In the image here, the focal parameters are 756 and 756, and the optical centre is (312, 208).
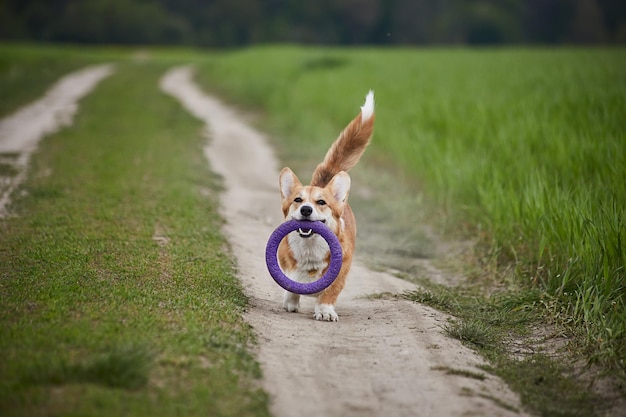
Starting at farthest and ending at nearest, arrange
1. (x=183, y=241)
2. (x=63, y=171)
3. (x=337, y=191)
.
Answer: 1. (x=63, y=171)
2. (x=183, y=241)
3. (x=337, y=191)

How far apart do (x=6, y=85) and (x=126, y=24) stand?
38602mm

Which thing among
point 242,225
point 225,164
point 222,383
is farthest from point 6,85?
point 222,383

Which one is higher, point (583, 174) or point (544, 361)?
point (583, 174)

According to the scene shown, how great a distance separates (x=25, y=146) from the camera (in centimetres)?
1212

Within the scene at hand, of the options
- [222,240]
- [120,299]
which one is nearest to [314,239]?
[120,299]

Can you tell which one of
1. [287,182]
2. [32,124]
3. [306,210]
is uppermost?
[32,124]

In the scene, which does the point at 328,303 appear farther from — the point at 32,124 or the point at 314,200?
the point at 32,124

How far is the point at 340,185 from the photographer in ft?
18.4

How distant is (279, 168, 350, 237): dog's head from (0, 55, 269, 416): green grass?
779 millimetres

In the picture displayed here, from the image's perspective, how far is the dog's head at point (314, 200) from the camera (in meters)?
5.30

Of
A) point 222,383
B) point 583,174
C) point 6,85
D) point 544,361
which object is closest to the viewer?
point 222,383

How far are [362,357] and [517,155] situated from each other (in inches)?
206

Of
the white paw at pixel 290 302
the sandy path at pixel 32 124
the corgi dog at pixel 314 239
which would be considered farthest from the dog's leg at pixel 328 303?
the sandy path at pixel 32 124

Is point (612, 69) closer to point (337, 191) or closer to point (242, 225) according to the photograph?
point (242, 225)
